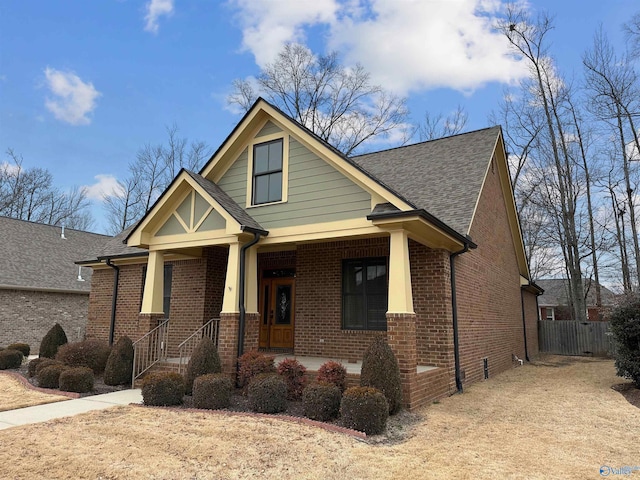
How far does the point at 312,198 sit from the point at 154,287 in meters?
4.35

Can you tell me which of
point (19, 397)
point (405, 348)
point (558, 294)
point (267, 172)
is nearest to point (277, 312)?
point (267, 172)

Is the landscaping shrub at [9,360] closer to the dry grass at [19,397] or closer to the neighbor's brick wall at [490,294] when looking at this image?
the dry grass at [19,397]

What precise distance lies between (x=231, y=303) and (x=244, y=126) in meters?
4.09

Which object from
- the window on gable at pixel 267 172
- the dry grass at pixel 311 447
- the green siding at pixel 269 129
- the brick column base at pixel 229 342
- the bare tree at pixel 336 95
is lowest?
the dry grass at pixel 311 447

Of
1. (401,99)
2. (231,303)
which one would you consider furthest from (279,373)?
(401,99)

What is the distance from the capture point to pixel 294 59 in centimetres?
2623

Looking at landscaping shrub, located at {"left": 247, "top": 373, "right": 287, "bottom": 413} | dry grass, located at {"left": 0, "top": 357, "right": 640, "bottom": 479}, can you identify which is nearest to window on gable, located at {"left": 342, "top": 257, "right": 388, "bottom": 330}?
dry grass, located at {"left": 0, "top": 357, "right": 640, "bottom": 479}

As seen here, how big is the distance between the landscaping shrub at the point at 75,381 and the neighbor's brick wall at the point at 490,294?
25.1ft

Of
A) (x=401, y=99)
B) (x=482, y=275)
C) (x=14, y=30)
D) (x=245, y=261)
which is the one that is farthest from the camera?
(x=401, y=99)

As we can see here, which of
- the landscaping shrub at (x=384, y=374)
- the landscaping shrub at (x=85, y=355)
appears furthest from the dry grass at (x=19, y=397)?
the landscaping shrub at (x=384, y=374)

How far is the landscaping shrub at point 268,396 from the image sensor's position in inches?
261

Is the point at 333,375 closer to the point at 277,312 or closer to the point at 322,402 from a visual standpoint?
the point at 322,402

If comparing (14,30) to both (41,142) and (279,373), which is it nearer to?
(279,373)

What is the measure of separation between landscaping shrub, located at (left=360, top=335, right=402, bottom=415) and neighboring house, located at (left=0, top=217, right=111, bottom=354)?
1624 cm
